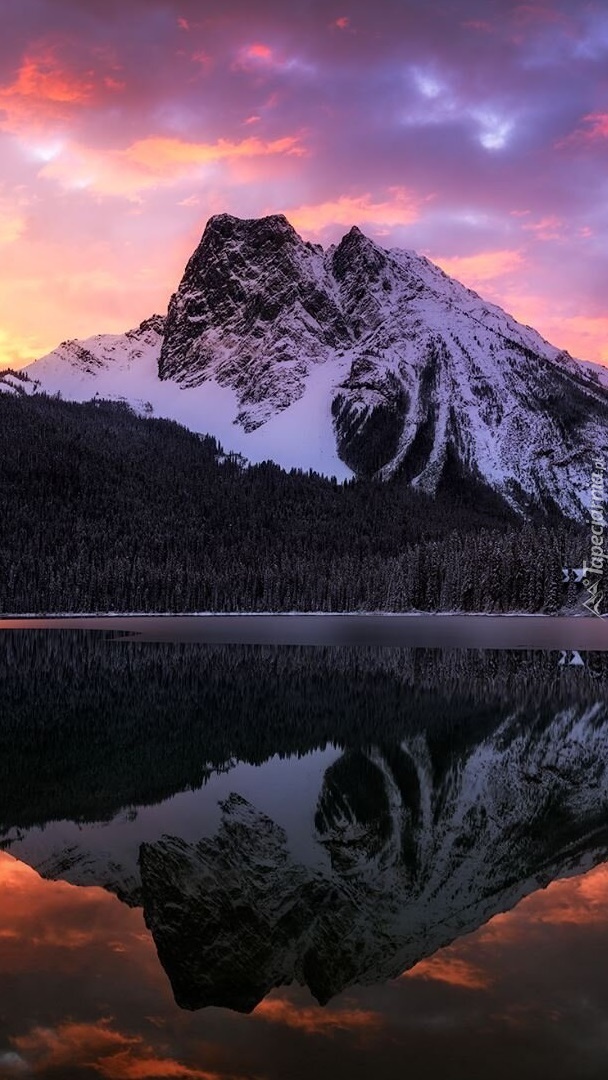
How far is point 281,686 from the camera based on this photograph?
60250 mm

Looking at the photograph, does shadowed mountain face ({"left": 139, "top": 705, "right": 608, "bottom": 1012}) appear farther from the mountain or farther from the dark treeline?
the dark treeline

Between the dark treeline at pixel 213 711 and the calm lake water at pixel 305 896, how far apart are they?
285mm

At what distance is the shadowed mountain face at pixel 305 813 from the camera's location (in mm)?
17438

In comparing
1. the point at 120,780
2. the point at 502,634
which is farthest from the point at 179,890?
the point at 502,634

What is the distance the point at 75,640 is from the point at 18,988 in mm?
109377

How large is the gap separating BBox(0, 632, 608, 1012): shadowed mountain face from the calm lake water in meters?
0.09

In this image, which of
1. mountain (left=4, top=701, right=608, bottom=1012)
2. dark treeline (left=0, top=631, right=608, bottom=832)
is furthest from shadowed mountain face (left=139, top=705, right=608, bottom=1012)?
dark treeline (left=0, top=631, right=608, bottom=832)

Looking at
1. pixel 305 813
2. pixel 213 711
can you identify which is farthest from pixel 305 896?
pixel 213 711

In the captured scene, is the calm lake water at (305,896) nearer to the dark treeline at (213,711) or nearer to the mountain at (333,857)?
the mountain at (333,857)

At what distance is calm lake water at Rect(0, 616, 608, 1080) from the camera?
13.3 m

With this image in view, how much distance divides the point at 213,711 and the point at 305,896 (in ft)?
99.0

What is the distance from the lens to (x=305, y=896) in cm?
1964

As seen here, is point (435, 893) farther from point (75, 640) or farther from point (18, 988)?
point (75, 640)

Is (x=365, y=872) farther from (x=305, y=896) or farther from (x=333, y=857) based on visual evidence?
(x=305, y=896)
